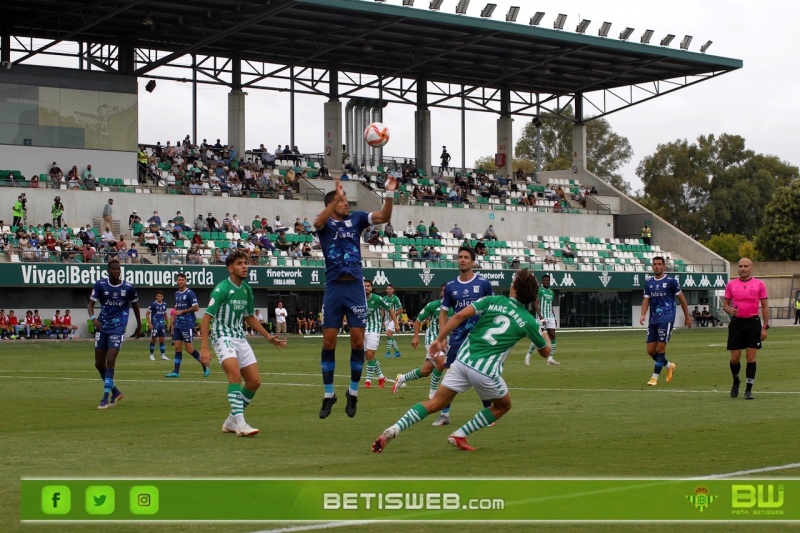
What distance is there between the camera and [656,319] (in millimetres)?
23234

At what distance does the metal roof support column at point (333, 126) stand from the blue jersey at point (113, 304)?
5144cm

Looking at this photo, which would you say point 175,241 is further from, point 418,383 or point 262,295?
point 418,383

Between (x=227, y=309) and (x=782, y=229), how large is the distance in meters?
96.9

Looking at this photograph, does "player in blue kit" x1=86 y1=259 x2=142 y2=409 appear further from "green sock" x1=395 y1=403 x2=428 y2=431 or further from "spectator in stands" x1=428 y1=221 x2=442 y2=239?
"spectator in stands" x1=428 y1=221 x2=442 y2=239

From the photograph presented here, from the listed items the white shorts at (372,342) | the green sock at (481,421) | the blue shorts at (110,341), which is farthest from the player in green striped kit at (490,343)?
the white shorts at (372,342)

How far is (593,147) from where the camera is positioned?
133 metres

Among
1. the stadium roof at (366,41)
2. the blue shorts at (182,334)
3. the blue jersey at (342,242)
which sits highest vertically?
the stadium roof at (366,41)

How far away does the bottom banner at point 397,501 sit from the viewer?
9.01 meters

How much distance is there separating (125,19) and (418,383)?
39.2 meters

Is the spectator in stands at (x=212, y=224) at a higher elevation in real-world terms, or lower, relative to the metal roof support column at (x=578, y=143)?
lower

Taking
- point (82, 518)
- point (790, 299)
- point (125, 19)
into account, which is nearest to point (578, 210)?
point (790, 299)

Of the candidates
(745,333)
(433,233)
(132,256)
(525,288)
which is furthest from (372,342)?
(433,233)

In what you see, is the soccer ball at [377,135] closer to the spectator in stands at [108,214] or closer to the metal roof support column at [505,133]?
the spectator in stands at [108,214]

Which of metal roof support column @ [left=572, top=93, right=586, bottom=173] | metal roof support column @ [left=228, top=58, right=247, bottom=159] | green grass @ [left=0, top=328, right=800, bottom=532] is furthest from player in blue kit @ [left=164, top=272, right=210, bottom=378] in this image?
metal roof support column @ [left=572, top=93, right=586, bottom=173]
